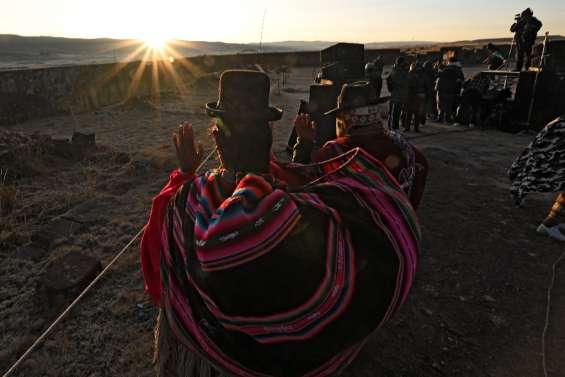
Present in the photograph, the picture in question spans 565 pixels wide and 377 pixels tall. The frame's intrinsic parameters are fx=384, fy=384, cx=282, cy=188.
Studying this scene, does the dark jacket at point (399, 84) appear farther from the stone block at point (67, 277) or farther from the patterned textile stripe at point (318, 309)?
the patterned textile stripe at point (318, 309)

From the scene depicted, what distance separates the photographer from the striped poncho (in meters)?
1.46

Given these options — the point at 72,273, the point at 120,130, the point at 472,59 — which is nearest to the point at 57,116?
the point at 120,130

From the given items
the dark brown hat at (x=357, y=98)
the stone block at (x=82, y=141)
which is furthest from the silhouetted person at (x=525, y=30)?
the stone block at (x=82, y=141)

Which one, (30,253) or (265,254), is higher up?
(265,254)

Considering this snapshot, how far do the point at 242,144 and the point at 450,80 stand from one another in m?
12.0

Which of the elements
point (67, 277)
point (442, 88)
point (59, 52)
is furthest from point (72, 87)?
point (59, 52)

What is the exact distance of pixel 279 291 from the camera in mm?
1470

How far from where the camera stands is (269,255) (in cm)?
144

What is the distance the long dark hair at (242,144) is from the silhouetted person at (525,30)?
12873mm

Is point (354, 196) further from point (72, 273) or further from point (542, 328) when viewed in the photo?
point (72, 273)

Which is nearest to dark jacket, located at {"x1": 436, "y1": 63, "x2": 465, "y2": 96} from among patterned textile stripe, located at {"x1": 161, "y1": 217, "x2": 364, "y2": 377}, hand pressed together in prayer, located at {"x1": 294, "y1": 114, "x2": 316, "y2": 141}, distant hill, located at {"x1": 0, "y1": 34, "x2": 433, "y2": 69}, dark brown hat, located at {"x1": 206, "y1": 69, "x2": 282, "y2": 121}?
hand pressed together in prayer, located at {"x1": 294, "y1": 114, "x2": 316, "y2": 141}

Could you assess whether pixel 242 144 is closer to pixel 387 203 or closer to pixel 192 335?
pixel 387 203

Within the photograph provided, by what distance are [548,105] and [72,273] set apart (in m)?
12.4

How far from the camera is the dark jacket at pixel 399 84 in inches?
410
